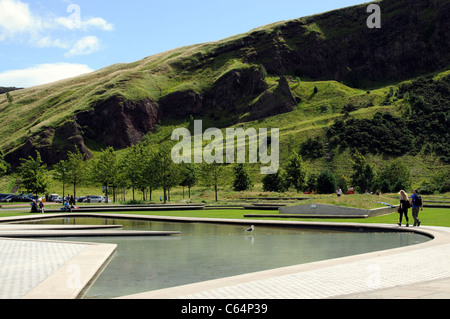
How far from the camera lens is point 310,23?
194 m

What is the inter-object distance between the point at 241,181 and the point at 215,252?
5924 cm

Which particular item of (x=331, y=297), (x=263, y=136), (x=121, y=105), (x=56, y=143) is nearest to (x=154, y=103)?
(x=121, y=105)

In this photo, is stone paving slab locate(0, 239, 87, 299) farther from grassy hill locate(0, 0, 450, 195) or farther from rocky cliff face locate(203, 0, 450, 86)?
rocky cliff face locate(203, 0, 450, 86)

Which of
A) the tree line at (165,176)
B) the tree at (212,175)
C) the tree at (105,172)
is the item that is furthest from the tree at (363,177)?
the tree at (105,172)

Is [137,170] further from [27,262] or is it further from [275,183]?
[27,262]

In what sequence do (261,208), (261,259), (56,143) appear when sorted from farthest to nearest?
(56,143)
(261,208)
(261,259)

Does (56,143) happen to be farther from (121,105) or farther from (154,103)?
(154,103)

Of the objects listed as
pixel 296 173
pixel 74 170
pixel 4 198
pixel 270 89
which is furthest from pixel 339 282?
pixel 270 89

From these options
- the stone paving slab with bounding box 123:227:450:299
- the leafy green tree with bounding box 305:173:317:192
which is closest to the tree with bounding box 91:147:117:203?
the leafy green tree with bounding box 305:173:317:192

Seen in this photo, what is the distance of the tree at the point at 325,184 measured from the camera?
65438mm

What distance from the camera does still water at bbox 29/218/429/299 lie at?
10.3m

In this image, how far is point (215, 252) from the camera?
14344mm

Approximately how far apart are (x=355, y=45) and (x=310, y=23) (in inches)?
1027

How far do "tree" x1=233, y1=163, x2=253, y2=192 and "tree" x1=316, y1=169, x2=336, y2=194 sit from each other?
41.4 ft
